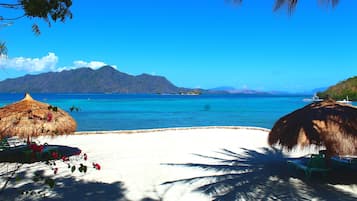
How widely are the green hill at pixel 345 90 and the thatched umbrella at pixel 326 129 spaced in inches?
2737

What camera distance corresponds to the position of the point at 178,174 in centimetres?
689

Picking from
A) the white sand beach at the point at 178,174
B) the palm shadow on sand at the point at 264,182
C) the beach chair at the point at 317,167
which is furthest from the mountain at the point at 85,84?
the beach chair at the point at 317,167

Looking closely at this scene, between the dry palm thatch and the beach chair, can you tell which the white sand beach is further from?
the dry palm thatch

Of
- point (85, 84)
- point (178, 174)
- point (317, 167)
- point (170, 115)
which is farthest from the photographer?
point (85, 84)

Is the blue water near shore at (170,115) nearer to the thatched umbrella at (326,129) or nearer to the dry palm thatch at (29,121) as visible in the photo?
the dry palm thatch at (29,121)

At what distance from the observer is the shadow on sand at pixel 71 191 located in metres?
5.39

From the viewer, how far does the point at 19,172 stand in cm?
701

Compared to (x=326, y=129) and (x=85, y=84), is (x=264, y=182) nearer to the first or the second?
(x=326, y=129)

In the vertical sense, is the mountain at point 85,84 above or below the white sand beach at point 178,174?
above

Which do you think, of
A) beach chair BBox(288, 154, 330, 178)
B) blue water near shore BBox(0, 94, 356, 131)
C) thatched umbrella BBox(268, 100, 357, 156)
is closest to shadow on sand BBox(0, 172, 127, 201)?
blue water near shore BBox(0, 94, 356, 131)

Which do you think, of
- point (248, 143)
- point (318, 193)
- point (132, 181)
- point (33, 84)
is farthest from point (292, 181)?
point (33, 84)

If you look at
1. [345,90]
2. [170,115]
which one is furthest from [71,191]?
[345,90]

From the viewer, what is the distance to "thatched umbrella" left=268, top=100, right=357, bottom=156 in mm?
5383

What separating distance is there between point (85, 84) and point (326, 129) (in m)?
191
